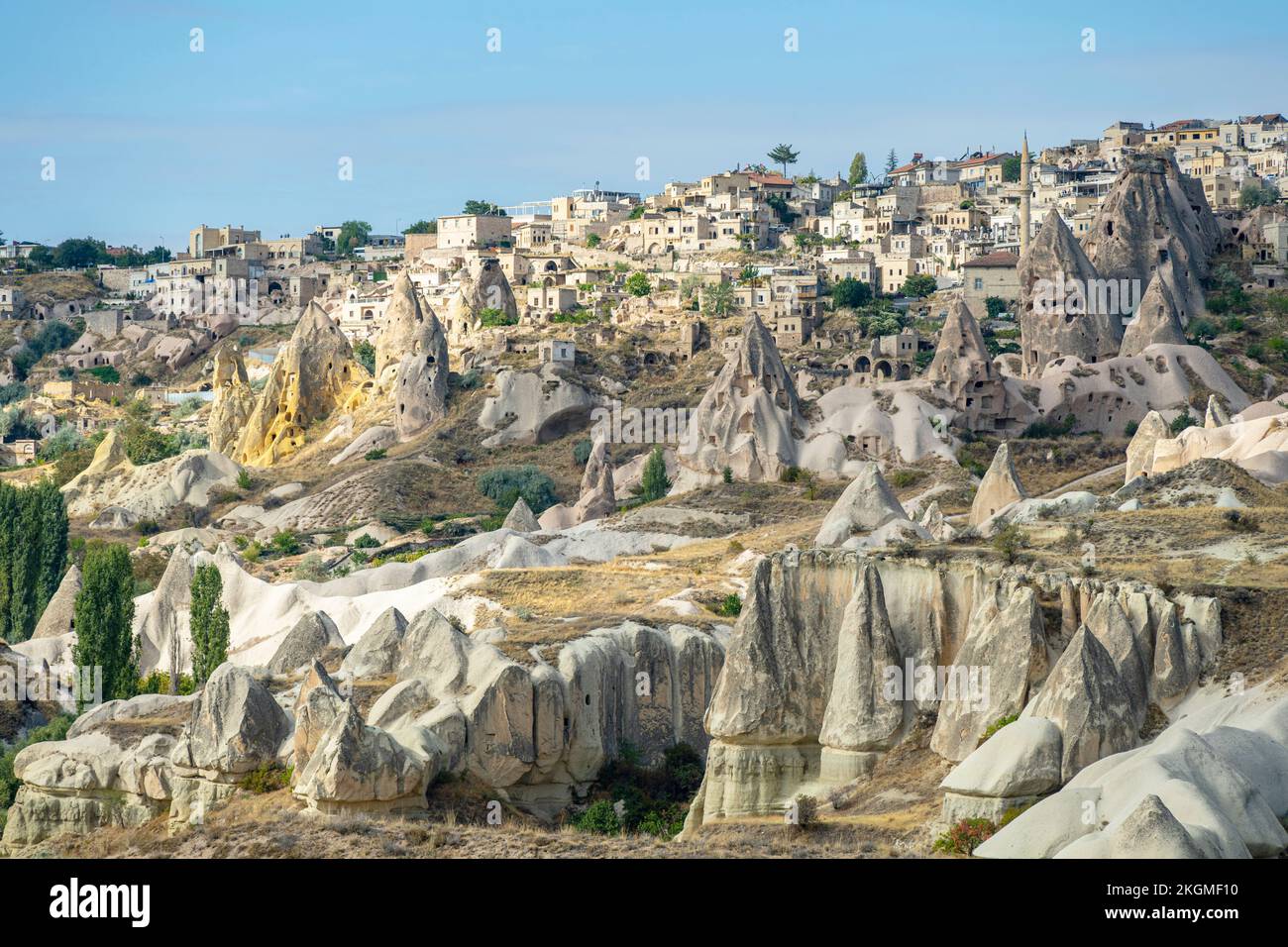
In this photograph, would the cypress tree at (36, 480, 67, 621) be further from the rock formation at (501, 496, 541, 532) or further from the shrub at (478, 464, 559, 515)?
the shrub at (478, 464, 559, 515)

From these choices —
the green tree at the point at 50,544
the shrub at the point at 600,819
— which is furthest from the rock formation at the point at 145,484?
the shrub at the point at 600,819

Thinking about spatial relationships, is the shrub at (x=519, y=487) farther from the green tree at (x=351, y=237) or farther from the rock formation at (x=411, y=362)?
the green tree at (x=351, y=237)

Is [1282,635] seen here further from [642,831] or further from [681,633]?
[681,633]

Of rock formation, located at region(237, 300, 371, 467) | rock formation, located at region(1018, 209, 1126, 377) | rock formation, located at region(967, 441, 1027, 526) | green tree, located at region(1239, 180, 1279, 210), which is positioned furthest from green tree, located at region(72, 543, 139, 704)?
green tree, located at region(1239, 180, 1279, 210)

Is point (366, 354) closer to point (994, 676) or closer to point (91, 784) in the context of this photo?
point (91, 784)

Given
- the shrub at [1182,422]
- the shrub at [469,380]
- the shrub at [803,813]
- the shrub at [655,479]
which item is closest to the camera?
the shrub at [803,813]
